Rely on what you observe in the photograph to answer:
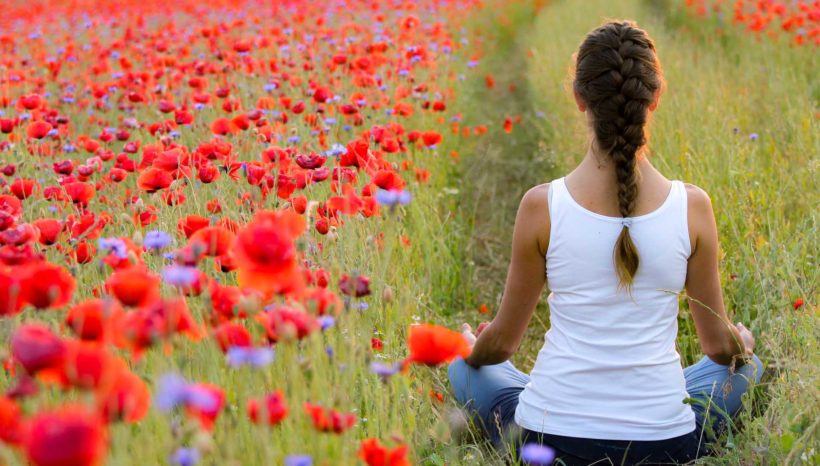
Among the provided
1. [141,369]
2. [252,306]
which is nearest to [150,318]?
[252,306]

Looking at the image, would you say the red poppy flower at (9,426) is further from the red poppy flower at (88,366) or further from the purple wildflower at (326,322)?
the purple wildflower at (326,322)

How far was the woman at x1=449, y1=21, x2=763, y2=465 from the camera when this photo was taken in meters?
A: 2.11

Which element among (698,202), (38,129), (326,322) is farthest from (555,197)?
(38,129)

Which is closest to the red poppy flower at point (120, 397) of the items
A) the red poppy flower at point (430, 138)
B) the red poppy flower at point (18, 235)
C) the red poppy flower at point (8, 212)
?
the red poppy flower at point (18, 235)

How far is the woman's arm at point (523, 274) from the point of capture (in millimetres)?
2205

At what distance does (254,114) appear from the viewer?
3.37 meters

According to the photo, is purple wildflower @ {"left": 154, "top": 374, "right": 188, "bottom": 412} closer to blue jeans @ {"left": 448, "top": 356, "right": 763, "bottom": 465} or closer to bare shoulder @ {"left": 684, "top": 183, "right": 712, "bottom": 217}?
blue jeans @ {"left": 448, "top": 356, "right": 763, "bottom": 465}

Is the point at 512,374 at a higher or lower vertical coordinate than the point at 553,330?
lower

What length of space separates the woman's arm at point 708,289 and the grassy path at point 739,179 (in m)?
0.12

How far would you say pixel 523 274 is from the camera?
2.25 m

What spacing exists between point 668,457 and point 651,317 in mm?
366

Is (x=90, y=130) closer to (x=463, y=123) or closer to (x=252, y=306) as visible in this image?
(x=463, y=123)

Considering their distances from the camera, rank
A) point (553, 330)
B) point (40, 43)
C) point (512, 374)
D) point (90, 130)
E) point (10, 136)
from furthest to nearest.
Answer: point (40, 43)
point (90, 130)
point (10, 136)
point (512, 374)
point (553, 330)

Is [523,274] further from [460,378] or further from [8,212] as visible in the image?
[8,212]
